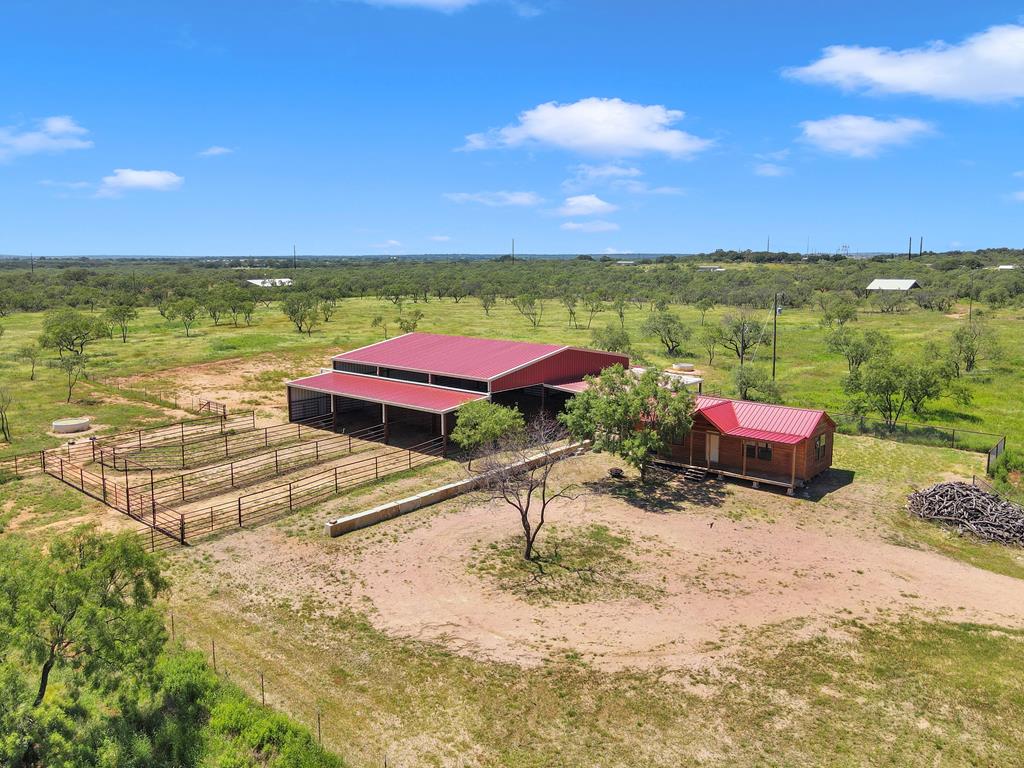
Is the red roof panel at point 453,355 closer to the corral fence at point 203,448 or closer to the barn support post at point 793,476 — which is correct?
the corral fence at point 203,448

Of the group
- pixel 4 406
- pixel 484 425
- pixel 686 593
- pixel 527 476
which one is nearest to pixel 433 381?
pixel 484 425

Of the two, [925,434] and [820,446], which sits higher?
[820,446]

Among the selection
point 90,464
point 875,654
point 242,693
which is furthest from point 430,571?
point 90,464

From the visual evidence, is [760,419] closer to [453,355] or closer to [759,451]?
[759,451]

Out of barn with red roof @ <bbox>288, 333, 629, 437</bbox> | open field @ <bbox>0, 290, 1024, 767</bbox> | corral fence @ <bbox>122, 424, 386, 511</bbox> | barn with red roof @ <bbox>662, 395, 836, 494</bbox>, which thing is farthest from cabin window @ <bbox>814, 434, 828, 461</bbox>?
corral fence @ <bbox>122, 424, 386, 511</bbox>

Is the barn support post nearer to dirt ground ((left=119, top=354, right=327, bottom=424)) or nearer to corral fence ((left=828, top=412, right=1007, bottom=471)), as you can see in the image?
corral fence ((left=828, top=412, right=1007, bottom=471))

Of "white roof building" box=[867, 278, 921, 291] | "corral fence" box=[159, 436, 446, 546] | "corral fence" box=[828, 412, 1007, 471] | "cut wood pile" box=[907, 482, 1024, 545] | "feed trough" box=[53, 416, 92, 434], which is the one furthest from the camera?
"white roof building" box=[867, 278, 921, 291]
